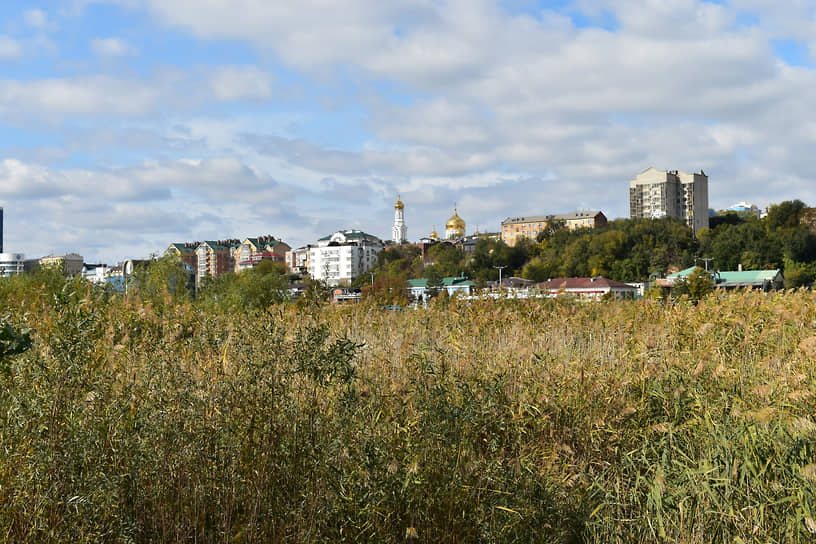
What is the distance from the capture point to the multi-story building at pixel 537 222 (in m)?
120

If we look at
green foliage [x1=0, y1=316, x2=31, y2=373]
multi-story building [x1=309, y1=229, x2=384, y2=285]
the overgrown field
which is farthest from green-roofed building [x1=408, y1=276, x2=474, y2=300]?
multi-story building [x1=309, y1=229, x2=384, y2=285]

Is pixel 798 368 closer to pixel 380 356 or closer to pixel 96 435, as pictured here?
pixel 380 356

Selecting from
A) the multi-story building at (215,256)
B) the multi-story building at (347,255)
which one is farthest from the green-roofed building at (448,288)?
the multi-story building at (215,256)

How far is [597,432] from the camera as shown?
12.3 feet

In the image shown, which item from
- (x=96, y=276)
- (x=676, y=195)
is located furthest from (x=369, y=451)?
(x=676, y=195)

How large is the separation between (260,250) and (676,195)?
88357mm

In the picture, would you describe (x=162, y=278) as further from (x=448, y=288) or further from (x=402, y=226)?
(x=402, y=226)

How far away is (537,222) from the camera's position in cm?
12912

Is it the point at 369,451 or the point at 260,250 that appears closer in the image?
the point at 369,451

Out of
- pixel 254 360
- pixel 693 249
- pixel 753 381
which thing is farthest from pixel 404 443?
pixel 693 249

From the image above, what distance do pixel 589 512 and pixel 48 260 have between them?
1348 centimetres

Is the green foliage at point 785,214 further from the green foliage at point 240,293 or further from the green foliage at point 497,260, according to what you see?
the green foliage at point 240,293

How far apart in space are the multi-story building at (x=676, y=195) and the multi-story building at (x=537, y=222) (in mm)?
8735

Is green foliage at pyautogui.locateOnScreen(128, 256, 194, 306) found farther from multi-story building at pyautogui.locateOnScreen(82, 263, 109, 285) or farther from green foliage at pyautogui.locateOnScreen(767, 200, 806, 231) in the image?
green foliage at pyautogui.locateOnScreen(767, 200, 806, 231)
